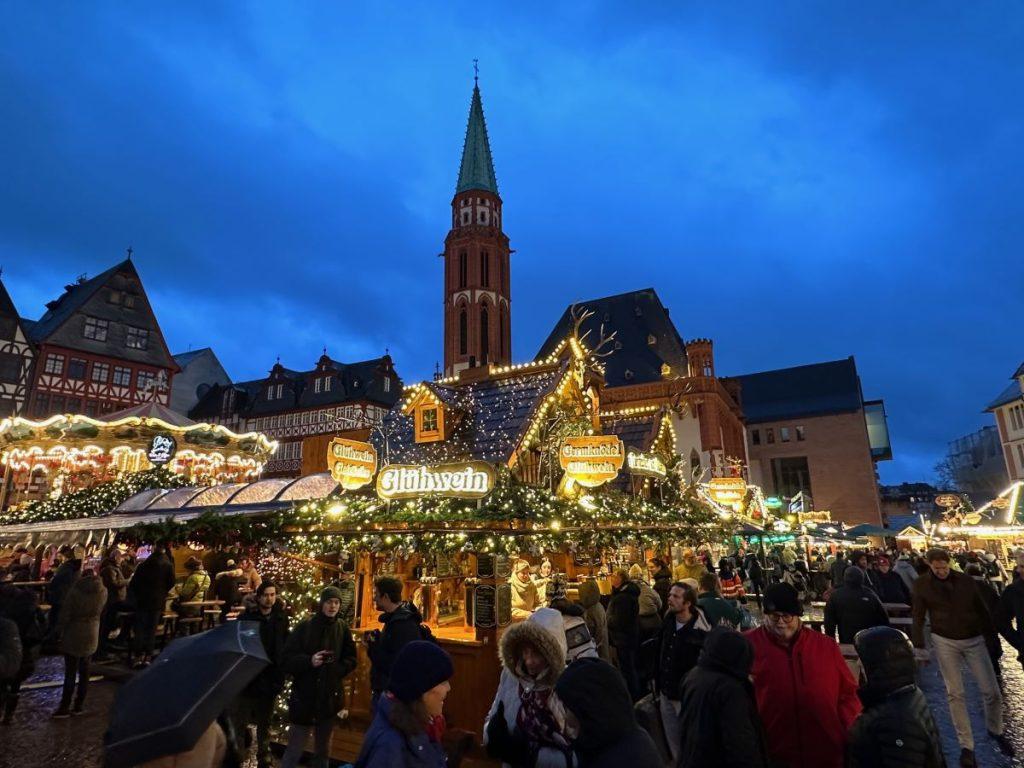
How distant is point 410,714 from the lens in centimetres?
253

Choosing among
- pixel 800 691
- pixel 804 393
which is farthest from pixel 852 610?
pixel 804 393

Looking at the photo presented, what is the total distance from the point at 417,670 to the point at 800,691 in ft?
8.43

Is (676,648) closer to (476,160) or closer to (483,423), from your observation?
(483,423)

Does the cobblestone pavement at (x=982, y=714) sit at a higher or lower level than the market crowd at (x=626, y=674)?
lower

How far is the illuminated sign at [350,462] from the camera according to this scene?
10.7 meters

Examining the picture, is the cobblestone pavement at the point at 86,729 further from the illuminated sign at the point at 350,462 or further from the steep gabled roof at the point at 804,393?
the steep gabled roof at the point at 804,393

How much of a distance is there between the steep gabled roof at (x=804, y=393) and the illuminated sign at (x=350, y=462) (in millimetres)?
47504

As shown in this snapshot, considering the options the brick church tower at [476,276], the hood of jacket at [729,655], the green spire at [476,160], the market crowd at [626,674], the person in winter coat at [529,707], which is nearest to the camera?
the market crowd at [626,674]

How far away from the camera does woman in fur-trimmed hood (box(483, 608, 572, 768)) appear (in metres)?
3.35

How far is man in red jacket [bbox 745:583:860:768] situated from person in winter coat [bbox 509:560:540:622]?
220 inches

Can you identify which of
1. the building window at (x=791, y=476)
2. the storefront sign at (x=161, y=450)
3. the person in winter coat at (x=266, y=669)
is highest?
the building window at (x=791, y=476)

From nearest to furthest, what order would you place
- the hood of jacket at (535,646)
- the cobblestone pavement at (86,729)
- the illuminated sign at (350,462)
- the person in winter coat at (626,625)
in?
the hood of jacket at (535,646)
the cobblestone pavement at (86,729)
the person in winter coat at (626,625)
the illuminated sign at (350,462)

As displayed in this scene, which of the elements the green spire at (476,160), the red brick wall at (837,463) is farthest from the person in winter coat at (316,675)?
the red brick wall at (837,463)

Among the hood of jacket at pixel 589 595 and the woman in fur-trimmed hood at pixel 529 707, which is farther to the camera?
the hood of jacket at pixel 589 595
